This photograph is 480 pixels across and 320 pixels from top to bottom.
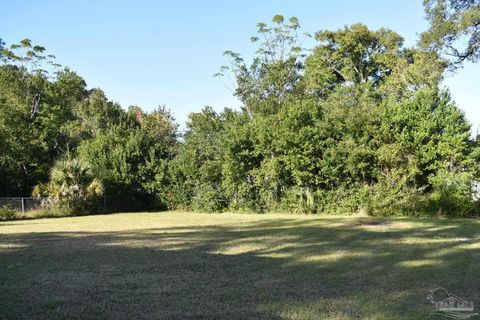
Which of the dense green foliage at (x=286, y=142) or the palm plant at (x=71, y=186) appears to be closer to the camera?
the dense green foliage at (x=286, y=142)

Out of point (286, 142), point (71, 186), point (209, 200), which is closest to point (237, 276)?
point (286, 142)

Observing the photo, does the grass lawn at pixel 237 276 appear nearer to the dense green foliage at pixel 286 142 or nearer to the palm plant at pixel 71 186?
the dense green foliage at pixel 286 142

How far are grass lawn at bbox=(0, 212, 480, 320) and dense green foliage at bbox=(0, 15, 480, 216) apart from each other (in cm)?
810

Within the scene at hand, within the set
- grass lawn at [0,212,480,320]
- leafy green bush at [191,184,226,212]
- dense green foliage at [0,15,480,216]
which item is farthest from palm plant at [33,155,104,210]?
grass lawn at [0,212,480,320]

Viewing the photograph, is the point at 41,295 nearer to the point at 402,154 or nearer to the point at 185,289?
the point at 185,289

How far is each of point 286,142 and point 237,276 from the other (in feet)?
52.6

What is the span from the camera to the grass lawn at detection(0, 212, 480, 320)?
513 cm

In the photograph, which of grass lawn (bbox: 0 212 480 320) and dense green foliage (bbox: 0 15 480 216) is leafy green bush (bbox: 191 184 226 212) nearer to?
dense green foliage (bbox: 0 15 480 216)

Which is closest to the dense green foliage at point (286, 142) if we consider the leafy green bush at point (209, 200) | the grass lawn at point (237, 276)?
the leafy green bush at point (209, 200)

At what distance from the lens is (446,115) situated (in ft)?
64.7

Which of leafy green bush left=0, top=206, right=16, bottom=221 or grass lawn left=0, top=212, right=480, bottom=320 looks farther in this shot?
leafy green bush left=0, top=206, right=16, bottom=221

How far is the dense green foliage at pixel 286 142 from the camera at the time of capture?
1991 cm

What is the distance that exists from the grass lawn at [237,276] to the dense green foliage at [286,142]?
8.10m

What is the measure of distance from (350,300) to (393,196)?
15229mm
